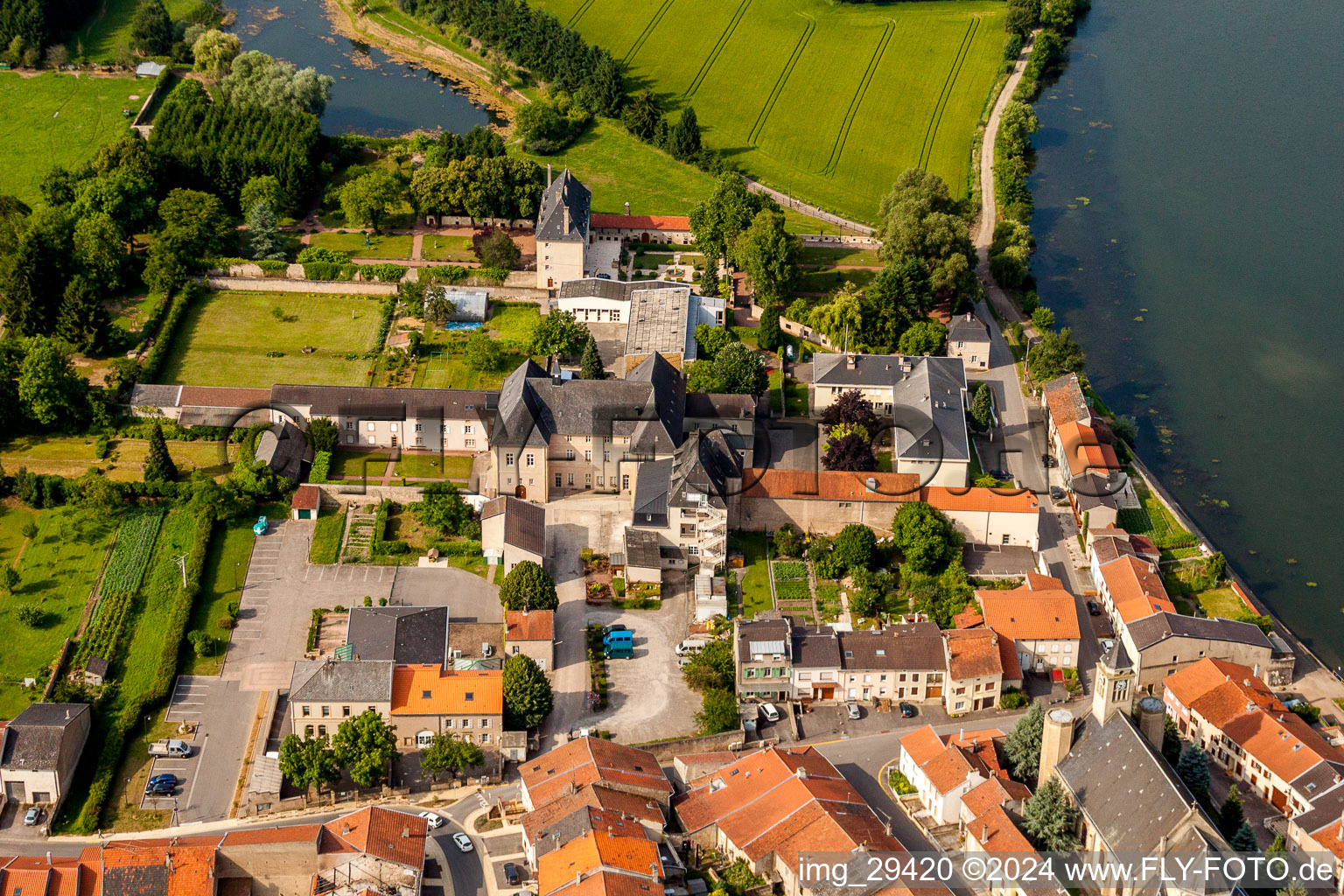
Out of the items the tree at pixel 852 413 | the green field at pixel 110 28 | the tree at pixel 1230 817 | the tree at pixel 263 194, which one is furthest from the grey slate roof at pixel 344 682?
the green field at pixel 110 28

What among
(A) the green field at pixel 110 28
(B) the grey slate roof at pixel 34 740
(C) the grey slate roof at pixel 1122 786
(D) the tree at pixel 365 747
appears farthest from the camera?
(A) the green field at pixel 110 28

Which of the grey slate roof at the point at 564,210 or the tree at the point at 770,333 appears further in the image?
the grey slate roof at the point at 564,210

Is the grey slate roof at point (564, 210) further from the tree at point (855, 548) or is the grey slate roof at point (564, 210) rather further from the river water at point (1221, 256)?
the river water at point (1221, 256)

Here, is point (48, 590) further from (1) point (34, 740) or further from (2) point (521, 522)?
(2) point (521, 522)

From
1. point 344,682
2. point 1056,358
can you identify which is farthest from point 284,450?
point 1056,358

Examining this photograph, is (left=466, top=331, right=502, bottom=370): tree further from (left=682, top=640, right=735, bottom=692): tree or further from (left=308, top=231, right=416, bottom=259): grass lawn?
(left=682, top=640, right=735, bottom=692): tree
